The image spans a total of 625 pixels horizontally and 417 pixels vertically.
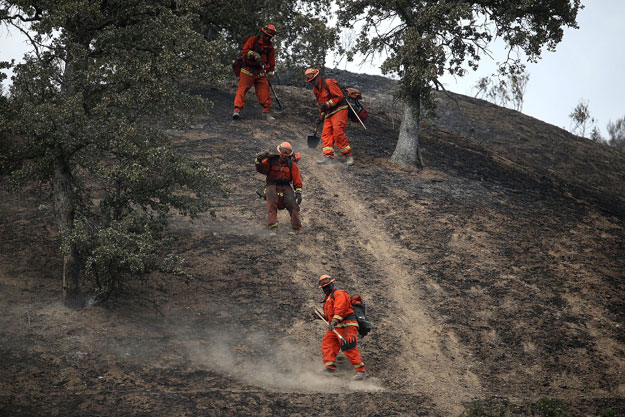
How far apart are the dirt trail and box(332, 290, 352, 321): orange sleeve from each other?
1.15 m

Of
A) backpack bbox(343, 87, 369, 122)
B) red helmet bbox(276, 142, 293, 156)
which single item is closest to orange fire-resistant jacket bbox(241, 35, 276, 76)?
backpack bbox(343, 87, 369, 122)

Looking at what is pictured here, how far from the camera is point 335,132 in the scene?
16016 mm

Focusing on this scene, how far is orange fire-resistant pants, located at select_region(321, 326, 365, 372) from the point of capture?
30.7 ft

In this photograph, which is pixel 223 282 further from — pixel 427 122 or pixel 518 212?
pixel 427 122

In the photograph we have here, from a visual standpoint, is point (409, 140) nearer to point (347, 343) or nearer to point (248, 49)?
point (248, 49)

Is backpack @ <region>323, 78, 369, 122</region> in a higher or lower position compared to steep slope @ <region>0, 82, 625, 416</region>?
higher

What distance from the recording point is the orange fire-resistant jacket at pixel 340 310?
30.6ft

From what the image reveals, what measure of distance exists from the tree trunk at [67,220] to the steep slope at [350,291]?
1.10 feet

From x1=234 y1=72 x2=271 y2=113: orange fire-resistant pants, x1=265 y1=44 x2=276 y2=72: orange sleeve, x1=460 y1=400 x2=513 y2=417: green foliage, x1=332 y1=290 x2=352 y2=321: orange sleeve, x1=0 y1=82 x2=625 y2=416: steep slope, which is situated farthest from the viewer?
x1=234 y1=72 x2=271 y2=113: orange fire-resistant pants

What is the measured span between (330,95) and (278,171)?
3.72 metres

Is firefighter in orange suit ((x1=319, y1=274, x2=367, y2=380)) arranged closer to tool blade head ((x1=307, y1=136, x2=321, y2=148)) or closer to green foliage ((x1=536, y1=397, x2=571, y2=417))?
green foliage ((x1=536, y1=397, x2=571, y2=417))

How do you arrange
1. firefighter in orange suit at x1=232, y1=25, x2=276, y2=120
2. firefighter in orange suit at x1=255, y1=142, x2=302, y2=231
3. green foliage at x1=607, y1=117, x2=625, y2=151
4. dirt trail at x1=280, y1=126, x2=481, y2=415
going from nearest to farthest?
dirt trail at x1=280, y1=126, x2=481, y2=415 < firefighter in orange suit at x1=255, y1=142, x2=302, y2=231 < firefighter in orange suit at x1=232, y1=25, x2=276, y2=120 < green foliage at x1=607, y1=117, x2=625, y2=151

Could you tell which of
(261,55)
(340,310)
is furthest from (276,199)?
(261,55)

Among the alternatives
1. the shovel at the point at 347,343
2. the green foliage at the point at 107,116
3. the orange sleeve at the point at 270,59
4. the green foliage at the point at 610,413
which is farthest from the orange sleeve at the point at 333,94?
the green foliage at the point at 610,413
